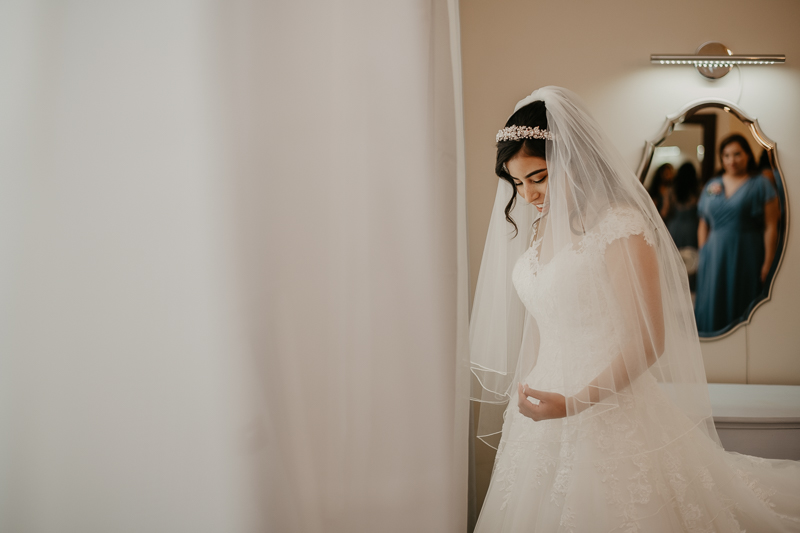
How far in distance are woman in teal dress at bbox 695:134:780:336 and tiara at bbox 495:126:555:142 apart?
56.6 inches

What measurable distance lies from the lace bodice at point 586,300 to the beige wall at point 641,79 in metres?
1.07

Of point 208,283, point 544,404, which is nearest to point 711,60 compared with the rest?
point 544,404

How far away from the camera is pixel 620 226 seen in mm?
1103

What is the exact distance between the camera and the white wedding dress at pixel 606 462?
100cm

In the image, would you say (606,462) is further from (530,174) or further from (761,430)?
(761,430)

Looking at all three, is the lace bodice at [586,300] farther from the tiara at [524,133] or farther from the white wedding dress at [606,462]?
the tiara at [524,133]

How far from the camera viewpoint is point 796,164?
2094mm

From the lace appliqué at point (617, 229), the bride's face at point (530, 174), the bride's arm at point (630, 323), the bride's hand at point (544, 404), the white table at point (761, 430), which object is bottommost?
the white table at point (761, 430)

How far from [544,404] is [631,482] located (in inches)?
10.6

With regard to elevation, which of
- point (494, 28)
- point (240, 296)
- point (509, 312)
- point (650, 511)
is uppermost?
point (494, 28)

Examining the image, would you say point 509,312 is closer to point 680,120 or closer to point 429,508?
point 429,508

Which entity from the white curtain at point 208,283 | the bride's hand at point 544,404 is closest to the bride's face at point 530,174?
the bride's hand at point 544,404

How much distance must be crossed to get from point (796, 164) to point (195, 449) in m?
2.86

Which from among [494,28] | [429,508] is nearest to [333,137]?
[429,508]
